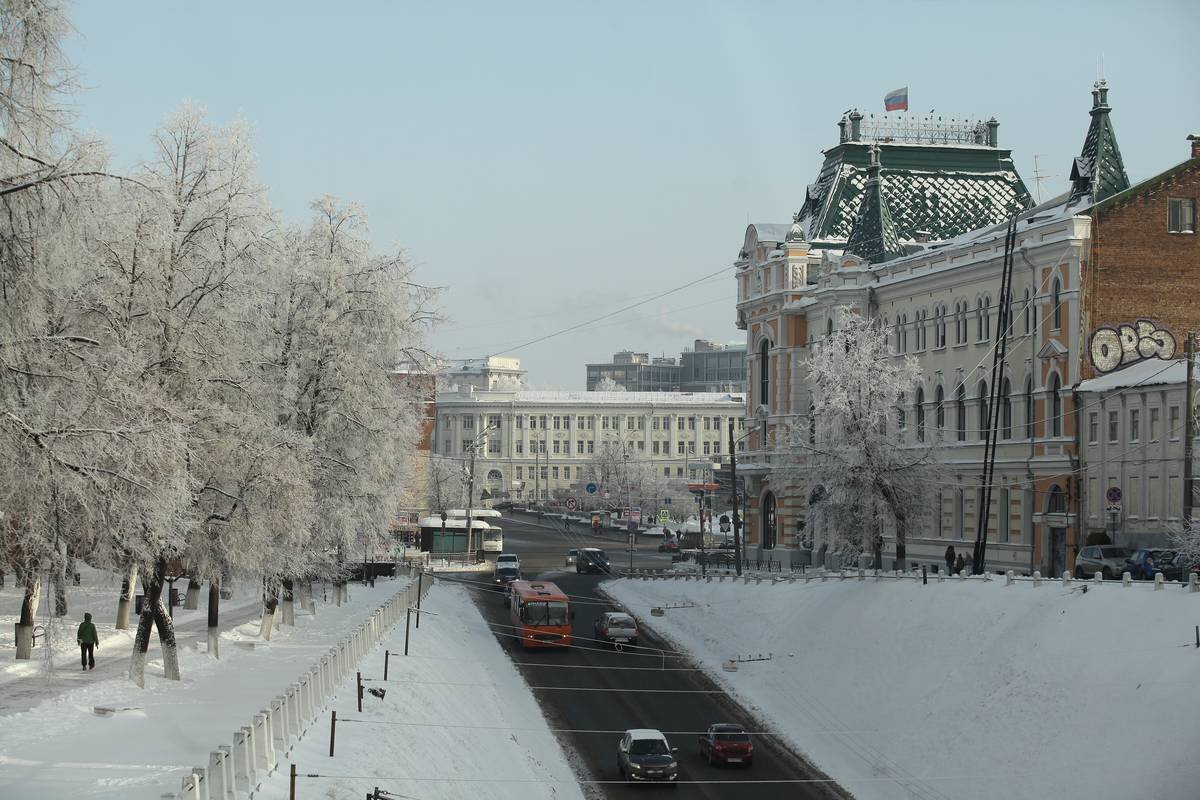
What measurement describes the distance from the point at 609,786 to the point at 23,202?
24.3 metres

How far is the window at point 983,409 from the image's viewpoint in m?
68.4

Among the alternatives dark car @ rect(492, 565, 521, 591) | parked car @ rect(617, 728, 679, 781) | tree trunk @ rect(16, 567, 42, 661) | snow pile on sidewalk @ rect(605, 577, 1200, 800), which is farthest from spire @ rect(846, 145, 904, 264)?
tree trunk @ rect(16, 567, 42, 661)

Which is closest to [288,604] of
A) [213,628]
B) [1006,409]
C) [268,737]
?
[213,628]

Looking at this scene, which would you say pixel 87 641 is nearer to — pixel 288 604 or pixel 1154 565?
pixel 288 604

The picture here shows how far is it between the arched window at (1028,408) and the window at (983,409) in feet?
10.2

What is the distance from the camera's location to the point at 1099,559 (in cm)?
5281

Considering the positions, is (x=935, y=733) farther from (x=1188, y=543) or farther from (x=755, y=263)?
(x=755, y=263)

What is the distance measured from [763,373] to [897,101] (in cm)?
1851

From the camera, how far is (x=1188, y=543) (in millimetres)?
42031

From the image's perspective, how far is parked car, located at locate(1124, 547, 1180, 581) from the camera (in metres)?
47.4

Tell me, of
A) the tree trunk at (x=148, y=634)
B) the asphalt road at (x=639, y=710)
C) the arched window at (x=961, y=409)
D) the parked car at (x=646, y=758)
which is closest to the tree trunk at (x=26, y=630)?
the tree trunk at (x=148, y=634)

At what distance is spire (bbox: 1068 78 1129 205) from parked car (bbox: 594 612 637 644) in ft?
90.4

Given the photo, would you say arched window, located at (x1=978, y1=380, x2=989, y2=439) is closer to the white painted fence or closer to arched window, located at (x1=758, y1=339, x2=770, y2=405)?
arched window, located at (x1=758, y1=339, x2=770, y2=405)

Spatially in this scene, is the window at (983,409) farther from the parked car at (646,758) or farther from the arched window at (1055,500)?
the parked car at (646,758)
